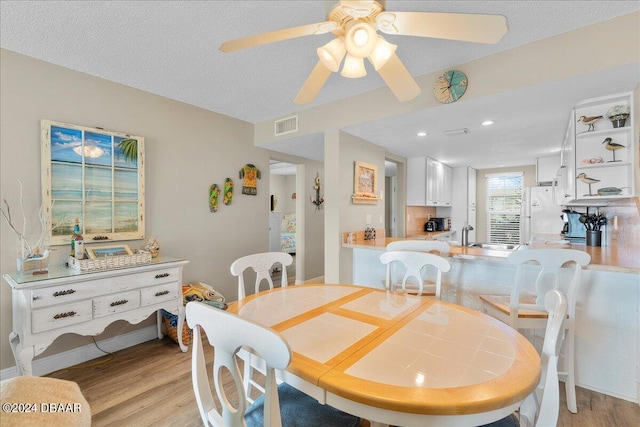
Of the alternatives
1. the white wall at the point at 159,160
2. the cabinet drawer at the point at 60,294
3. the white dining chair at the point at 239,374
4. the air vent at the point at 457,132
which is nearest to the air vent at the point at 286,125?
the white wall at the point at 159,160

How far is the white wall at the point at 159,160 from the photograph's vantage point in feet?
6.89

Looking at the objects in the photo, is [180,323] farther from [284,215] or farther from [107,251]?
[284,215]

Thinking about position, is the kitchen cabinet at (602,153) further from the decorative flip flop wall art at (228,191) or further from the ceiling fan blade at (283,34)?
the decorative flip flop wall art at (228,191)

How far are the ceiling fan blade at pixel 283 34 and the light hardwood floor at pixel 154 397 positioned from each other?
212cm

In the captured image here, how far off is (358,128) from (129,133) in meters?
2.25

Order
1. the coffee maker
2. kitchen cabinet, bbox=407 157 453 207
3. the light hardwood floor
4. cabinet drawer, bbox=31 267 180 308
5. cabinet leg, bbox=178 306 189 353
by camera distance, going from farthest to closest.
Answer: kitchen cabinet, bbox=407 157 453 207 < the coffee maker < cabinet leg, bbox=178 306 189 353 < cabinet drawer, bbox=31 267 180 308 < the light hardwood floor

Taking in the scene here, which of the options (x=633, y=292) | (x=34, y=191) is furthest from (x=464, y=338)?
(x=34, y=191)

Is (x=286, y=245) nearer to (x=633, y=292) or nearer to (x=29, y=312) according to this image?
(x=29, y=312)

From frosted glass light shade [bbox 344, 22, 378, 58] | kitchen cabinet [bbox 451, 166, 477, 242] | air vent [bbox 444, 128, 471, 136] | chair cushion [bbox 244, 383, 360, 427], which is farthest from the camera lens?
kitchen cabinet [bbox 451, 166, 477, 242]

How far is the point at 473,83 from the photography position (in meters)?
2.16

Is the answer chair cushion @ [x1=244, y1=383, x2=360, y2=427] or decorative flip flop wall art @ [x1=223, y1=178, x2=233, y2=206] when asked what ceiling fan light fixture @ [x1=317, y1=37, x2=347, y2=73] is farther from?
decorative flip flop wall art @ [x1=223, y1=178, x2=233, y2=206]

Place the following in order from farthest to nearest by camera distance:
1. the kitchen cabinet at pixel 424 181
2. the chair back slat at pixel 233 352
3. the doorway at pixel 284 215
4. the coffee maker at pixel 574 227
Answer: the doorway at pixel 284 215 → the kitchen cabinet at pixel 424 181 → the coffee maker at pixel 574 227 → the chair back slat at pixel 233 352

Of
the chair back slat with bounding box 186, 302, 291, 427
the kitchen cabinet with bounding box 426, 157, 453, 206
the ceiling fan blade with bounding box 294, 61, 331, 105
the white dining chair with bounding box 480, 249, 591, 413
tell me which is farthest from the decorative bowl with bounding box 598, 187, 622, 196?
the chair back slat with bounding box 186, 302, 291, 427

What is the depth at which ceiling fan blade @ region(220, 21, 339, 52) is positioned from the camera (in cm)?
124
